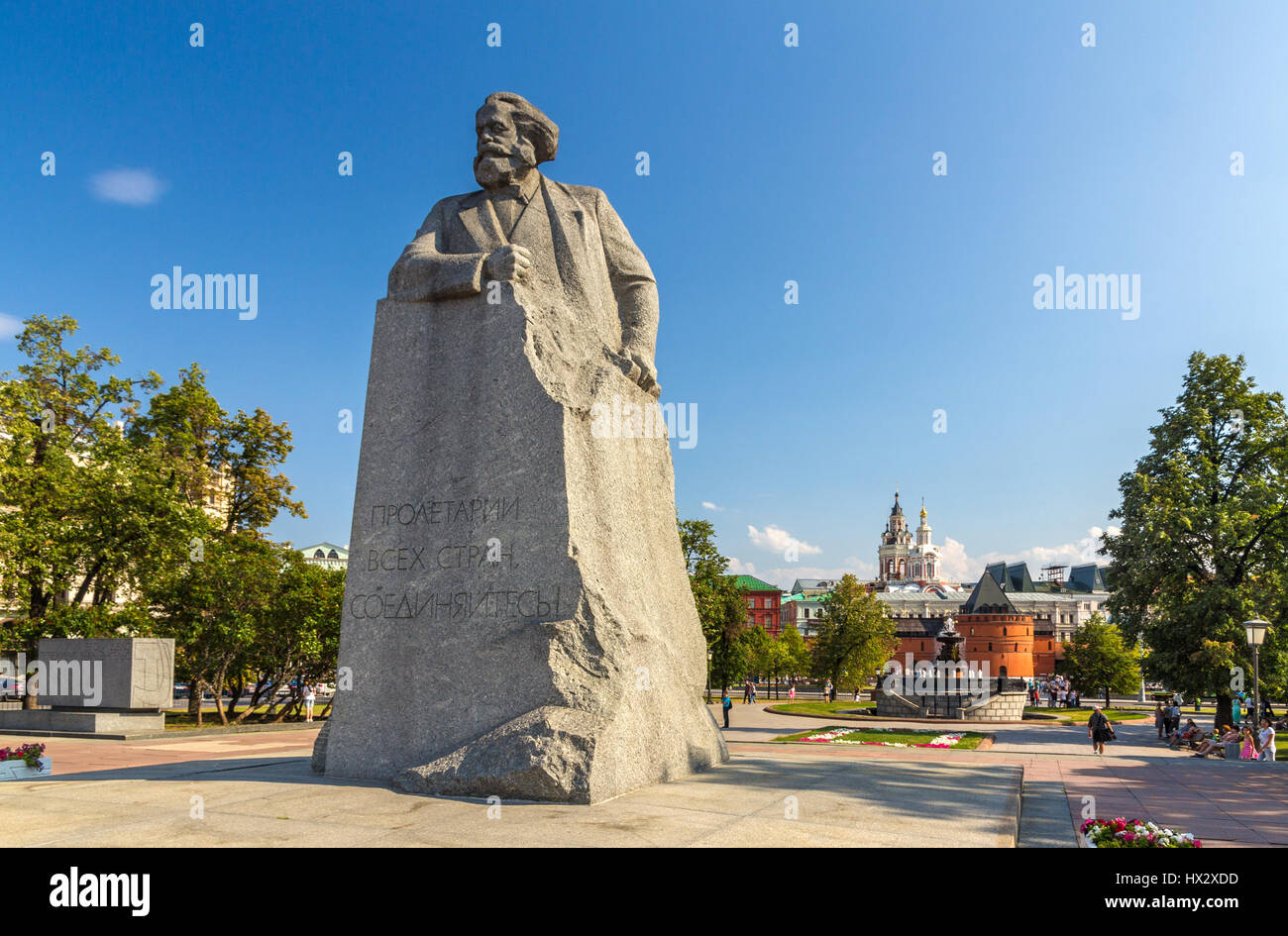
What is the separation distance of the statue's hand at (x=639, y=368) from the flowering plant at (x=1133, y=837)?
5960mm

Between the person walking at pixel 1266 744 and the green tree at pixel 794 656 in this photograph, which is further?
the green tree at pixel 794 656

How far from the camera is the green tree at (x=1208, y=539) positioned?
94.5 ft

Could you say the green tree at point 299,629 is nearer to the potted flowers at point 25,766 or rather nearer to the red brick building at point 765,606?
the potted flowers at point 25,766

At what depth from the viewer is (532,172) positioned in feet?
32.5

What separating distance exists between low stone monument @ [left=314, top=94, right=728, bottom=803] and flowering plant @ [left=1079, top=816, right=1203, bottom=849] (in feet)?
11.4

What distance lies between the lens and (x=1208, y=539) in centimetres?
3073

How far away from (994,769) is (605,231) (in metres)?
7.93

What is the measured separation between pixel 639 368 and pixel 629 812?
493cm

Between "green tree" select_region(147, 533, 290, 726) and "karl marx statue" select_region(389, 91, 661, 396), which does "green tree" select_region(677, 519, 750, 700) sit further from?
"karl marx statue" select_region(389, 91, 661, 396)

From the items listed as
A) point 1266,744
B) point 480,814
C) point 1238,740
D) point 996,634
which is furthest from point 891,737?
point 996,634

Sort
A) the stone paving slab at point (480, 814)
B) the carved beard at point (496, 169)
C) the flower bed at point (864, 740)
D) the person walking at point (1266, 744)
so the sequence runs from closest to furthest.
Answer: the stone paving slab at point (480, 814) < the carved beard at point (496, 169) < the person walking at point (1266, 744) < the flower bed at point (864, 740)

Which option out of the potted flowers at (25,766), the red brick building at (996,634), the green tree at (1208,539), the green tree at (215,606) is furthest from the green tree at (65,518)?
the red brick building at (996,634)
